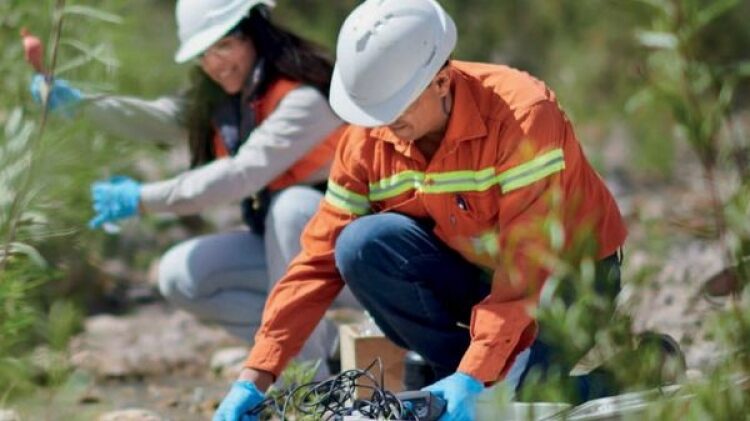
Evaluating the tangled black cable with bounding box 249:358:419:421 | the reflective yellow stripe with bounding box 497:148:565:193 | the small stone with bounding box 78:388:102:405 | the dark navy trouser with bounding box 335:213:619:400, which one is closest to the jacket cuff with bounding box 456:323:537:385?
the tangled black cable with bounding box 249:358:419:421

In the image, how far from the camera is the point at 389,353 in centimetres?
450

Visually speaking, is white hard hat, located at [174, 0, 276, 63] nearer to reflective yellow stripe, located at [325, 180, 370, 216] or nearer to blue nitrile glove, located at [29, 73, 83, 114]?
blue nitrile glove, located at [29, 73, 83, 114]

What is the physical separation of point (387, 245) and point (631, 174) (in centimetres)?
459

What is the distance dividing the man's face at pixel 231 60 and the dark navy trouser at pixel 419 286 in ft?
2.87

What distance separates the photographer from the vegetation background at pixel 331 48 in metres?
2.84

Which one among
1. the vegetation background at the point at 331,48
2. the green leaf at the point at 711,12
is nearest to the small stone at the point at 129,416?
the vegetation background at the point at 331,48

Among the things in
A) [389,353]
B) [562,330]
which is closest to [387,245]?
[389,353]

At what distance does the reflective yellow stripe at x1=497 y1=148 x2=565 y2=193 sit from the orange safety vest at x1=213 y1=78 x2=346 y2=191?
3.56ft

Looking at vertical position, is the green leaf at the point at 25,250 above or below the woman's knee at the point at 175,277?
above

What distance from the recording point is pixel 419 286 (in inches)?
167

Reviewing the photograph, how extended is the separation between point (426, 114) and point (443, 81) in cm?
8

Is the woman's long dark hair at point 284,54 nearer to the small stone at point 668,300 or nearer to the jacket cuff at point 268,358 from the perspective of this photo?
the jacket cuff at point 268,358

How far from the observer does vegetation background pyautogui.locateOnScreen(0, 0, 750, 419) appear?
2840 millimetres

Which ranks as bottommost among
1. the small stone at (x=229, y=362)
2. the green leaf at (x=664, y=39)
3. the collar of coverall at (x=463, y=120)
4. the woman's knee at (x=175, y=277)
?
Answer: the small stone at (x=229, y=362)
